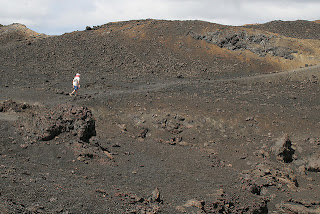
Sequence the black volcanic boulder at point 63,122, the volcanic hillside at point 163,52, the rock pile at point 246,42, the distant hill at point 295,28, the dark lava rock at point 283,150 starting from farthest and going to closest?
the distant hill at point 295,28 → the rock pile at point 246,42 → the volcanic hillside at point 163,52 → the dark lava rock at point 283,150 → the black volcanic boulder at point 63,122

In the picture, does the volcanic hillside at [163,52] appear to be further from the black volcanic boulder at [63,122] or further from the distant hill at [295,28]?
the black volcanic boulder at [63,122]

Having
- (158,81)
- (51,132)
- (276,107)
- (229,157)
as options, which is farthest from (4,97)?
(276,107)

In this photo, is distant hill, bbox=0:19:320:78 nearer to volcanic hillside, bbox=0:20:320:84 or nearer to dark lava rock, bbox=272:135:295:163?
volcanic hillside, bbox=0:20:320:84

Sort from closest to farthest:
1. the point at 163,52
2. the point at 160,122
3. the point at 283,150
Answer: the point at 283,150 → the point at 160,122 → the point at 163,52

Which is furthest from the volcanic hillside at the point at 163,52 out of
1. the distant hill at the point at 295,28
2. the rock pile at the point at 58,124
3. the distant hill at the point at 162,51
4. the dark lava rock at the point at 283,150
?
the rock pile at the point at 58,124

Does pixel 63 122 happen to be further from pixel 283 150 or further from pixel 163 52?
pixel 163 52

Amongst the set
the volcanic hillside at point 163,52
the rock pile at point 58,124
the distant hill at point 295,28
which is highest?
the distant hill at point 295,28

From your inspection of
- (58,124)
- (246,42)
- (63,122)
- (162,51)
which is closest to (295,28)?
(246,42)

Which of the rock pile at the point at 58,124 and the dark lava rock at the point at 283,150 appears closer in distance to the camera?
the rock pile at the point at 58,124

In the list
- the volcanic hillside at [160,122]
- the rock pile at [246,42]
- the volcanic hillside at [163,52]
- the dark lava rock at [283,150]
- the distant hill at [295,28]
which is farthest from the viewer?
the distant hill at [295,28]

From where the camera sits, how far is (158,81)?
20.6 m

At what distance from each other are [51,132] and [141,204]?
163 inches

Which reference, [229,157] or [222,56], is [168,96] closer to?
[229,157]

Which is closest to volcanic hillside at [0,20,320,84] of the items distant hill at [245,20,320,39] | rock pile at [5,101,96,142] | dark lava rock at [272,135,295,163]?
distant hill at [245,20,320,39]
